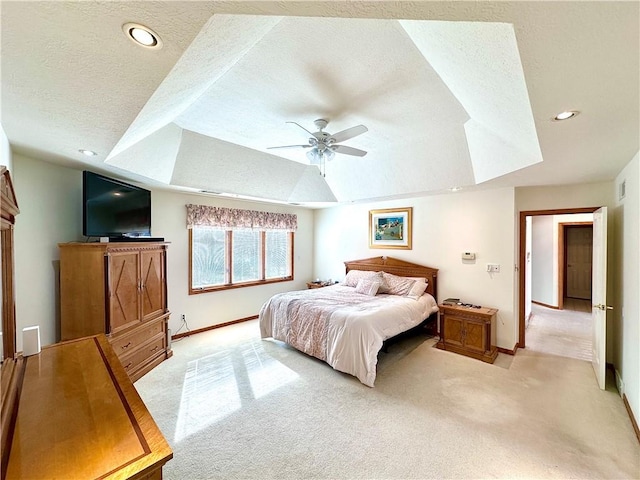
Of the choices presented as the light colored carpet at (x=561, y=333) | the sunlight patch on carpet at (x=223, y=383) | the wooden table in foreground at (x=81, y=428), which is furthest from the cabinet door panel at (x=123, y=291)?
the light colored carpet at (x=561, y=333)

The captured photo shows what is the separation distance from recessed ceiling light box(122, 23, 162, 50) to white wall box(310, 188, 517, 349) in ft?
14.7

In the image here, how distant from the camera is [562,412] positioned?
2.57 meters

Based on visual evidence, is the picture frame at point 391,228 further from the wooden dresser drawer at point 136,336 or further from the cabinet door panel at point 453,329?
the wooden dresser drawer at point 136,336

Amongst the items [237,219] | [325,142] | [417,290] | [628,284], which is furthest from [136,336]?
[628,284]

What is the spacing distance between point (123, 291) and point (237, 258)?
2.45 metres

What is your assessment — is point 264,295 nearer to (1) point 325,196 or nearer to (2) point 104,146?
(1) point 325,196

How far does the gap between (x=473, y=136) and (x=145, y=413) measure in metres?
3.80

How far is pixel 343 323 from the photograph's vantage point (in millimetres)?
3338

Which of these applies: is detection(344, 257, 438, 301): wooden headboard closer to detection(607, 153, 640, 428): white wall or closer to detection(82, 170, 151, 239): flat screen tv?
detection(607, 153, 640, 428): white wall

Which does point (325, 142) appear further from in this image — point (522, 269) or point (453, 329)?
point (522, 269)

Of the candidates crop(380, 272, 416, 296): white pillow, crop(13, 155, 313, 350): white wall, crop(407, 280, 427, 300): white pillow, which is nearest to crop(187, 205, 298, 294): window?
crop(13, 155, 313, 350): white wall

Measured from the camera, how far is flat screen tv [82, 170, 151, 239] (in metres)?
2.88

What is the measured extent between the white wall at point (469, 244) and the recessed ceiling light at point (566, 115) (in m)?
2.58

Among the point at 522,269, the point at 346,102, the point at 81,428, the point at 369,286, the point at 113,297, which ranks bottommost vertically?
the point at 369,286
